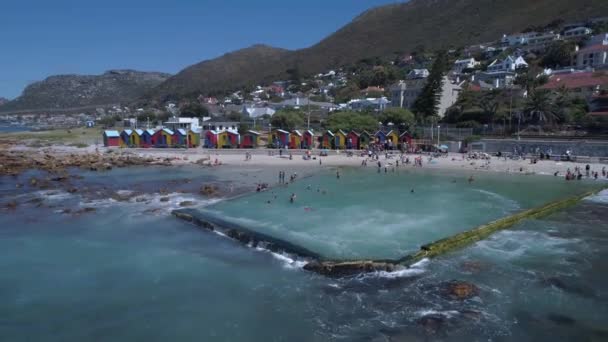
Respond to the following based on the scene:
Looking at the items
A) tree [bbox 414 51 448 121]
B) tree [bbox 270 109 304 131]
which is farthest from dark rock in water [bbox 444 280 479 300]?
tree [bbox 270 109 304 131]

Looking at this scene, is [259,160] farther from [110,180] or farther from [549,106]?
[549,106]

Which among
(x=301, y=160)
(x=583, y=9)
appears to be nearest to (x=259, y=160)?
(x=301, y=160)

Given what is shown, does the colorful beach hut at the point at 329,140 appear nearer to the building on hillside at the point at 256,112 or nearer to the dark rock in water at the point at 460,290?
the building on hillside at the point at 256,112

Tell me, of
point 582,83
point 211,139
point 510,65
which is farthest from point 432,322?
point 510,65

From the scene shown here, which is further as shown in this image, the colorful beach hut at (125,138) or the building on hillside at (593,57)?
the building on hillside at (593,57)

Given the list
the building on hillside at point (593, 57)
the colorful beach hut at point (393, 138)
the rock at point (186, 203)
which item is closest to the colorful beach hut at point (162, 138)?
the colorful beach hut at point (393, 138)

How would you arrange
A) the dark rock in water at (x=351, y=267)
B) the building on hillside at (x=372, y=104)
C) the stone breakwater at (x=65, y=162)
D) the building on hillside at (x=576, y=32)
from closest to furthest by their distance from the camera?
the dark rock in water at (x=351, y=267), the stone breakwater at (x=65, y=162), the building on hillside at (x=372, y=104), the building on hillside at (x=576, y=32)
